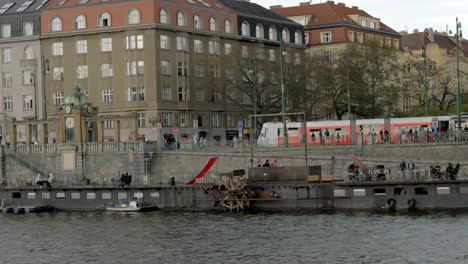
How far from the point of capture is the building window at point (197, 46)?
420 ft

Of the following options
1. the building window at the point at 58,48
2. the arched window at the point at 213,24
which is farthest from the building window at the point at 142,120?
the arched window at the point at 213,24

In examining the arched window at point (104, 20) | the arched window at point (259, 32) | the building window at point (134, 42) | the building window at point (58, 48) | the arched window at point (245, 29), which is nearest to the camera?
the building window at point (134, 42)

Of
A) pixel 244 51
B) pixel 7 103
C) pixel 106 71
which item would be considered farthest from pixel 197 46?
pixel 7 103

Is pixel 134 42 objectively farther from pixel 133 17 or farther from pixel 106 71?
pixel 106 71

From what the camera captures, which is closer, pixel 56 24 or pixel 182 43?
pixel 182 43

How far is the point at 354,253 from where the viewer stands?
202 feet

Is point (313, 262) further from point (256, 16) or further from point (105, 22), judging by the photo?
point (256, 16)

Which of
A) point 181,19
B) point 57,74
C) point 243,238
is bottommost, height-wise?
point 243,238

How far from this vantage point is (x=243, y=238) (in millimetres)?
69250

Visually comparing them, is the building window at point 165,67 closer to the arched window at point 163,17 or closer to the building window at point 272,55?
the arched window at point 163,17

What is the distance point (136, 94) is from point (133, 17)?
8.09 meters

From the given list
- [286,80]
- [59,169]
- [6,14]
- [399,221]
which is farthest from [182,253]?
[6,14]

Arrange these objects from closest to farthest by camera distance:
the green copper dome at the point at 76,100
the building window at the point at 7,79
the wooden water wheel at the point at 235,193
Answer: the wooden water wheel at the point at 235,193
the green copper dome at the point at 76,100
the building window at the point at 7,79

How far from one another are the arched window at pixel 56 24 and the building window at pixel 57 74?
4352mm
